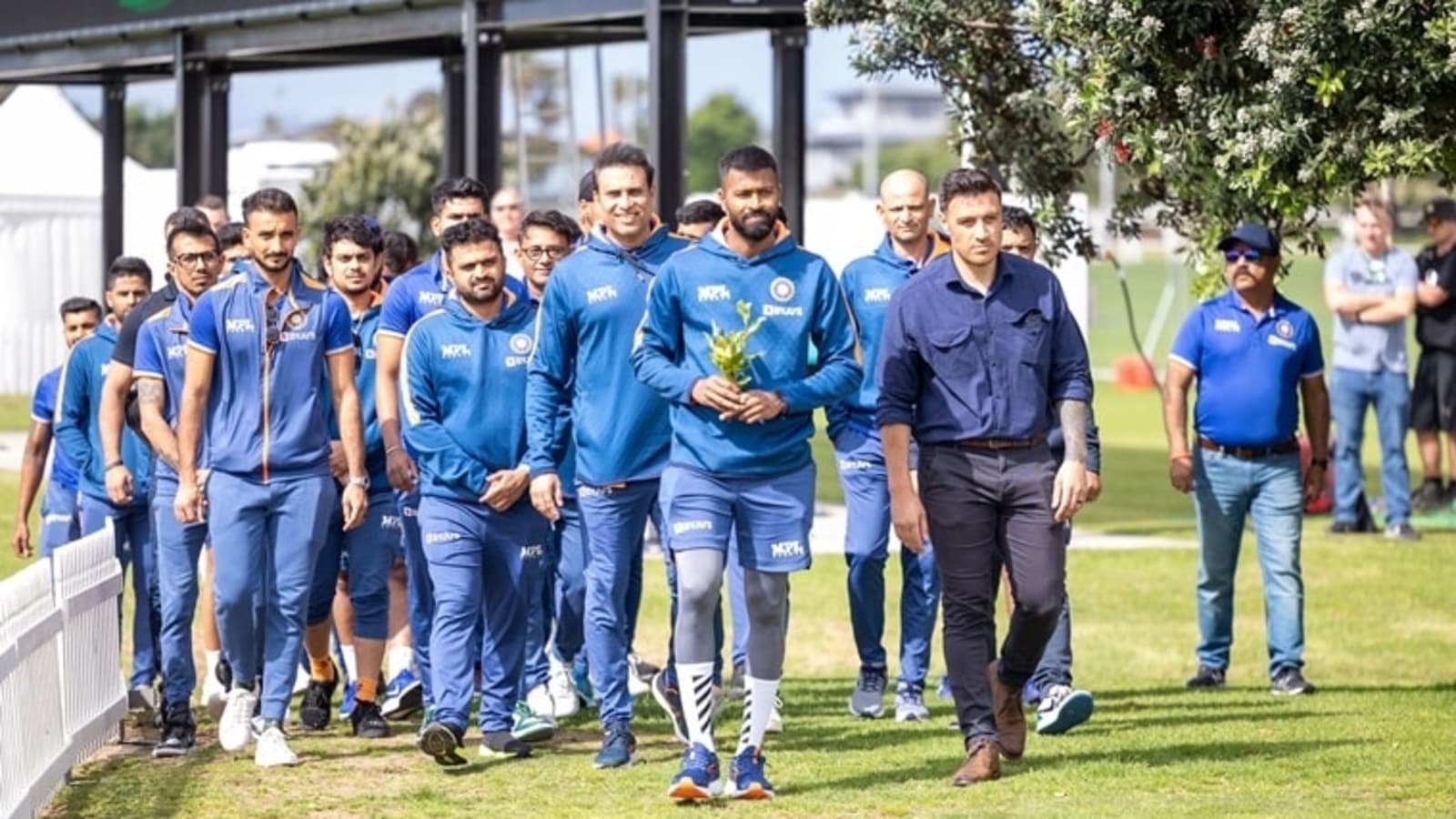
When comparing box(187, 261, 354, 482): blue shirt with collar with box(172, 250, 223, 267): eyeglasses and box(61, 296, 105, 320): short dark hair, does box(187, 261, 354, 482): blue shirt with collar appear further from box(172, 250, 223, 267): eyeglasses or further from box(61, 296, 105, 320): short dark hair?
box(61, 296, 105, 320): short dark hair

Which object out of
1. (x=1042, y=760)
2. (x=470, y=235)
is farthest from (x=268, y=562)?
(x=1042, y=760)

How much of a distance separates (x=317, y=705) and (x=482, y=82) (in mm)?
7023

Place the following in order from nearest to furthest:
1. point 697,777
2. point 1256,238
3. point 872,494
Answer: point 697,777
point 872,494
point 1256,238

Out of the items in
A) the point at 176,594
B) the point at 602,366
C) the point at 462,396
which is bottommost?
the point at 176,594

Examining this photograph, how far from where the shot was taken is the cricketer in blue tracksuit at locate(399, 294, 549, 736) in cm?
1099

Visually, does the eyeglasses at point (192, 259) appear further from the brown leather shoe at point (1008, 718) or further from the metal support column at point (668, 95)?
the metal support column at point (668, 95)

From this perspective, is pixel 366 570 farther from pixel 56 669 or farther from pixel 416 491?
pixel 56 669

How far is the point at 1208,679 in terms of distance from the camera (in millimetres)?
13984

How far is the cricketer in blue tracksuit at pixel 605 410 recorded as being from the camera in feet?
35.2

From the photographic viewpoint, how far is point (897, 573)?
20078 millimetres

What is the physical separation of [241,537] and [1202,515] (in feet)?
16.9

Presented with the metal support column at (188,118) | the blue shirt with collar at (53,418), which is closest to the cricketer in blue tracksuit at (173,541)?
the blue shirt with collar at (53,418)

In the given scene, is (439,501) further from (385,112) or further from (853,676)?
(385,112)

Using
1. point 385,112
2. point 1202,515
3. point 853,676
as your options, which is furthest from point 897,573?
point 385,112
